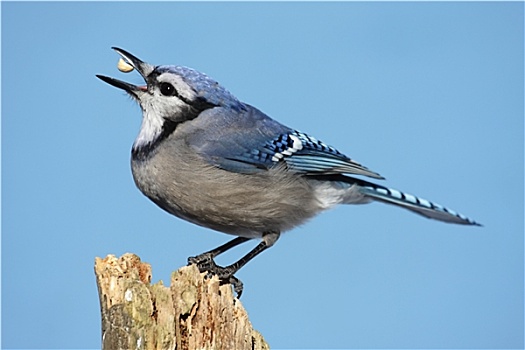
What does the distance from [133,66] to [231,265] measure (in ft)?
2.65

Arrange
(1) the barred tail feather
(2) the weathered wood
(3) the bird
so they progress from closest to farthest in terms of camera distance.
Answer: (2) the weathered wood, (3) the bird, (1) the barred tail feather

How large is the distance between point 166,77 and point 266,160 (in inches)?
18.6

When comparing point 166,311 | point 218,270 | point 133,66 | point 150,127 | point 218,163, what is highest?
point 133,66

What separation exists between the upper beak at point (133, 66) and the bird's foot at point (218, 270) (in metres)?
0.64

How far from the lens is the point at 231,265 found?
294 centimetres

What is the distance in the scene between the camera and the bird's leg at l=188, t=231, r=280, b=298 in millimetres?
2896

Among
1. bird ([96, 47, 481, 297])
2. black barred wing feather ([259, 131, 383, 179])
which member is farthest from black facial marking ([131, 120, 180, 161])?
black barred wing feather ([259, 131, 383, 179])

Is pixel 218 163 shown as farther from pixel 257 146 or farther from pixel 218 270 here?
pixel 218 270

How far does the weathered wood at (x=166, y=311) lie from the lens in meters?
2.10

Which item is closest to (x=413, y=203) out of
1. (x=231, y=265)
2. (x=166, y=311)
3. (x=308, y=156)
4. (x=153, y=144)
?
(x=308, y=156)

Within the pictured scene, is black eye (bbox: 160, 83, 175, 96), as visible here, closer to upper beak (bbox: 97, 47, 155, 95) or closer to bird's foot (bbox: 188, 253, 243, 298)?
upper beak (bbox: 97, 47, 155, 95)

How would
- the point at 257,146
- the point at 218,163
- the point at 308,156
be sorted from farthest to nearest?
1. the point at 308,156
2. the point at 257,146
3. the point at 218,163

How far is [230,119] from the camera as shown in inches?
117

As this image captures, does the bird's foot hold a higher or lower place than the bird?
lower
